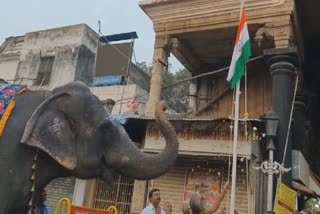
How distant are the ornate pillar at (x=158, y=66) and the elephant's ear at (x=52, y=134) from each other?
25.6 ft

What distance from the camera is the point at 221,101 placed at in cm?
1252

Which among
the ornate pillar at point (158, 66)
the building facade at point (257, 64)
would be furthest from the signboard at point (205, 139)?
the ornate pillar at point (158, 66)

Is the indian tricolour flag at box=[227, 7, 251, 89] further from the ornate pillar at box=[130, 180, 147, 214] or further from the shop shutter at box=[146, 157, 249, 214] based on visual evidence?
the ornate pillar at box=[130, 180, 147, 214]

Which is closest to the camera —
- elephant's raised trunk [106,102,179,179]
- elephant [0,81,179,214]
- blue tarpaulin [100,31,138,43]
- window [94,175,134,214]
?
elephant [0,81,179,214]

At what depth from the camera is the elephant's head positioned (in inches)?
84.1

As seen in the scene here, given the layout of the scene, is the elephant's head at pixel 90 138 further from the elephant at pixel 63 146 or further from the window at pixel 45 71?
the window at pixel 45 71

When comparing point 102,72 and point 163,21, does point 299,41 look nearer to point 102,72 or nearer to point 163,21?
point 163,21

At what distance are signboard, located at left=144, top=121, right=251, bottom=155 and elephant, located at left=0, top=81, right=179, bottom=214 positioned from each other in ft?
21.2

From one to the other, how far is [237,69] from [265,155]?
3.38m

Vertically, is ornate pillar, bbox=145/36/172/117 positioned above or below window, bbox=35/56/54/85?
below

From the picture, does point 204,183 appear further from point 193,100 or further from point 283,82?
point 193,100

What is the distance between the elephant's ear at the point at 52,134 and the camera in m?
2.06

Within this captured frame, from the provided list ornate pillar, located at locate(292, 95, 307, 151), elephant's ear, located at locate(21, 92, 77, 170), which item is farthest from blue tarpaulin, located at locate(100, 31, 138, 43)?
elephant's ear, located at locate(21, 92, 77, 170)

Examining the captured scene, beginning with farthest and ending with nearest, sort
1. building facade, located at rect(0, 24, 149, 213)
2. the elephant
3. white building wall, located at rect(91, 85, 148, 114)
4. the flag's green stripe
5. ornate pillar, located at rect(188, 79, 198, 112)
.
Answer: building facade, located at rect(0, 24, 149, 213) → white building wall, located at rect(91, 85, 148, 114) → ornate pillar, located at rect(188, 79, 198, 112) → the flag's green stripe → the elephant
